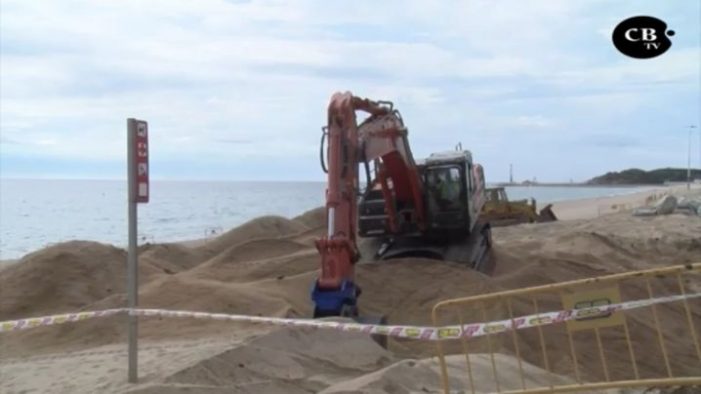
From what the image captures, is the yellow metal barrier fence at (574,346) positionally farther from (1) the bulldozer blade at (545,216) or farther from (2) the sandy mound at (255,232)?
(1) the bulldozer blade at (545,216)

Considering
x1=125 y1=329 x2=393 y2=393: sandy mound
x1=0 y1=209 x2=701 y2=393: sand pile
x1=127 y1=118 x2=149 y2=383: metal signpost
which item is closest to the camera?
x1=127 y1=118 x2=149 y2=383: metal signpost

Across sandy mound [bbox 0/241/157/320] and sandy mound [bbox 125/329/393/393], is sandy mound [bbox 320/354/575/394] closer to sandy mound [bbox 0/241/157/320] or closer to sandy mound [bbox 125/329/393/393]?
sandy mound [bbox 125/329/393/393]

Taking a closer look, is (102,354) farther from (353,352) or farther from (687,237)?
(687,237)

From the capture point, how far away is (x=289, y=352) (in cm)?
859

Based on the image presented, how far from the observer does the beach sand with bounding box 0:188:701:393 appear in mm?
7621

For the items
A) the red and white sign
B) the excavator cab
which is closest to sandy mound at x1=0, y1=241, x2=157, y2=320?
the excavator cab

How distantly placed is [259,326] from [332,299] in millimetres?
1022

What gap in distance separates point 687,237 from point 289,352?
2121 cm

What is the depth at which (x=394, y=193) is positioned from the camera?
50.9ft

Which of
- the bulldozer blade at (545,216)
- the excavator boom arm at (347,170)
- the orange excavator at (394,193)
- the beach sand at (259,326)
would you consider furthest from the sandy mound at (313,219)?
the excavator boom arm at (347,170)

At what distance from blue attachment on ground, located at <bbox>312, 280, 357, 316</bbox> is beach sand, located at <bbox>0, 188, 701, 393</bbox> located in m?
0.86

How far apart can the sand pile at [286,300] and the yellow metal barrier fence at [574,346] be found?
42 millimetres

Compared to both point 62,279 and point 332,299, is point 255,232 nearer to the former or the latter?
point 62,279

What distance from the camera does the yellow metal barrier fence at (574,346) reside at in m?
6.14
